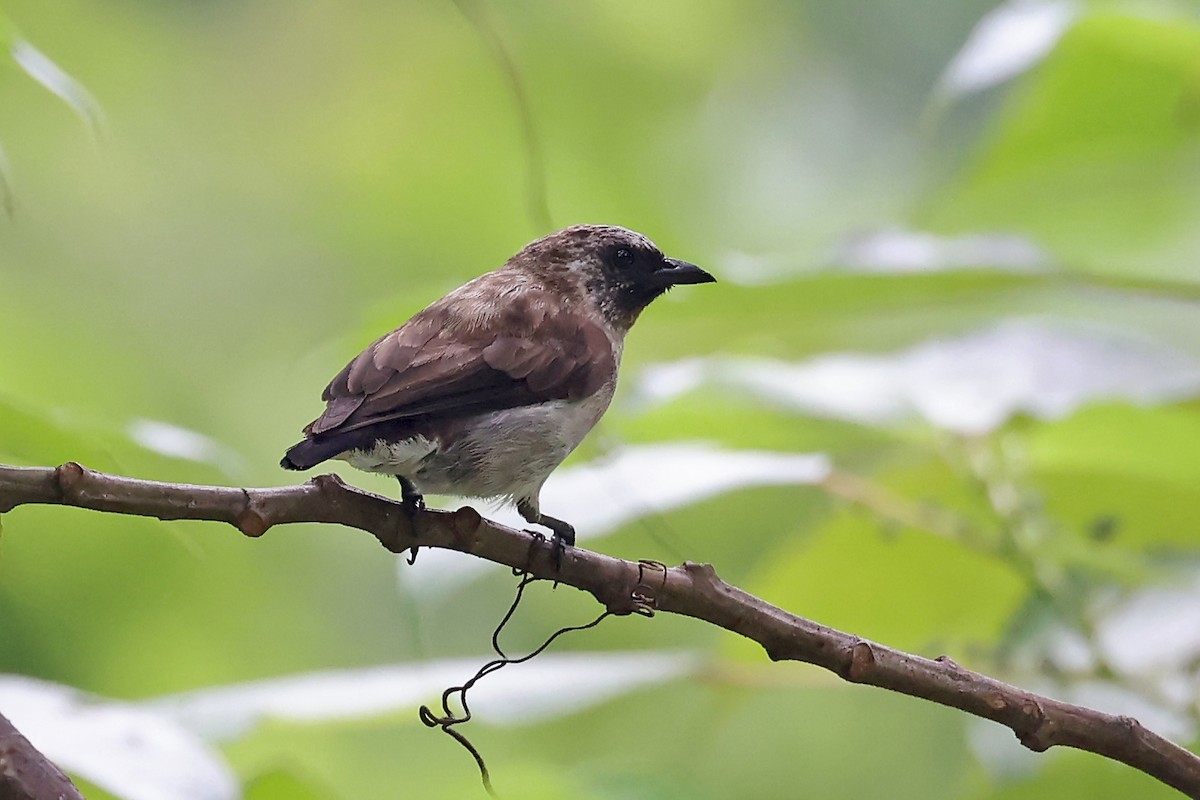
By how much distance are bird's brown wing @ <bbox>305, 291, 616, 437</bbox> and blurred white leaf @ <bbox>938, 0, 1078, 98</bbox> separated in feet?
2.57

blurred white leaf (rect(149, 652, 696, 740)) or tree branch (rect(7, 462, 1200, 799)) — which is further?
blurred white leaf (rect(149, 652, 696, 740))

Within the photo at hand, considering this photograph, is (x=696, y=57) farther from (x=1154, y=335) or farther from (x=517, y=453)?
(x=517, y=453)

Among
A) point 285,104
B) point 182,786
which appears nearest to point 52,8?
point 285,104

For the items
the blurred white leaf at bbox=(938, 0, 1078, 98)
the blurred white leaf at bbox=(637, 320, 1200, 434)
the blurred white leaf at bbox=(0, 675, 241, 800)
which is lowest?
the blurred white leaf at bbox=(0, 675, 241, 800)

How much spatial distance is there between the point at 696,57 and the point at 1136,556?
429 centimetres

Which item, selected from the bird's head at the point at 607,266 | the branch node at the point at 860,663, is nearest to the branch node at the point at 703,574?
the branch node at the point at 860,663

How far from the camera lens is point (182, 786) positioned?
66.5 inches

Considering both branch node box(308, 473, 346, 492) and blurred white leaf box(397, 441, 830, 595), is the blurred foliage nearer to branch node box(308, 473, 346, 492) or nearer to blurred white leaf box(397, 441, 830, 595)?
blurred white leaf box(397, 441, 830, 595)

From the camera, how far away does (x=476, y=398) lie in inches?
80.6

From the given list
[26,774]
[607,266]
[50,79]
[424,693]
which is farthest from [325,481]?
[607,266]

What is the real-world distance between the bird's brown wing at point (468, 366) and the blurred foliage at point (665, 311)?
29 centimetres

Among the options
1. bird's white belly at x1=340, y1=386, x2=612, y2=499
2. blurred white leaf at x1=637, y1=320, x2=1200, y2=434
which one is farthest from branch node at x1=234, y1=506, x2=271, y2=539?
blurred white leaf at x1=637, y1=320, x2=1200, y2=434

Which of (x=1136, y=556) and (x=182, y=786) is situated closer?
(x=182, y=786)

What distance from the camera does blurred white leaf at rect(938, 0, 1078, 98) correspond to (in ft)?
7.66
